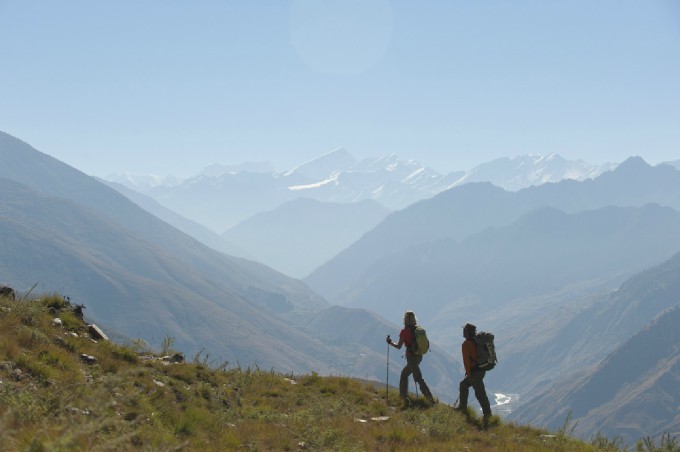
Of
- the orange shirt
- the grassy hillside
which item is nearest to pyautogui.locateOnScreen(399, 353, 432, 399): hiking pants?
the grassy hillside

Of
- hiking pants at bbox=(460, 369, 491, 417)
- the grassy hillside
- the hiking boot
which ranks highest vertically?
hiking pants at bbox=(460, 369, 491, 417)

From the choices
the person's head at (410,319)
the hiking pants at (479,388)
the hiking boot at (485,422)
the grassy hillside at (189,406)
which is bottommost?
the grassy hillside at (189,406)

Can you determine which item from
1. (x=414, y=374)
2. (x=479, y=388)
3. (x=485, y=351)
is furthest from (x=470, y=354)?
(x=414, y=374)

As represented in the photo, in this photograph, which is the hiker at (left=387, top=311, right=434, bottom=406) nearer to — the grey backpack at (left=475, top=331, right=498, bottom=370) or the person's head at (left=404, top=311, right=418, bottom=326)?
the person's head at (left=404, top=311, right=418, bottom=326)

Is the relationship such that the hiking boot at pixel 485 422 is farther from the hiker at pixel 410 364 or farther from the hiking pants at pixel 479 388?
the hiker at pixel 410 364

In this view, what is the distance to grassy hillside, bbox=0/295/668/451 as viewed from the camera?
10562mm

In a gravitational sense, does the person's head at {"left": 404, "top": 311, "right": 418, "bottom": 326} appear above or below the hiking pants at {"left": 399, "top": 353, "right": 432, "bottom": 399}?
above

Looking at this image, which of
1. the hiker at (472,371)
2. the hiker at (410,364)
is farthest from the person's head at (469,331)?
the hiker at (410,364)

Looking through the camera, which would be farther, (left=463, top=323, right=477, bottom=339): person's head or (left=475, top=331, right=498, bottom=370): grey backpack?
(left=463, top=323, right=477, bottom=339): person's head

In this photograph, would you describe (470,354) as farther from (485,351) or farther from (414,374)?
(414,374)

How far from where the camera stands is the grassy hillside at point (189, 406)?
34.7 feet

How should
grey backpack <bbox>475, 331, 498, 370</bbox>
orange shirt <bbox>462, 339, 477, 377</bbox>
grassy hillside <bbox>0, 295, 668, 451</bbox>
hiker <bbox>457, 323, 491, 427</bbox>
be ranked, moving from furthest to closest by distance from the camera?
1. orange shirt <bbox>462, 339, 477, 377</bbox>
2. grey backpack <bbox>475, 331, 498, 370</bbox>
3. hiker <bbox>457, 323, 491, 427</bbox>
4. grassy hillside <bbox>0, 295, 668, 451</bbox>

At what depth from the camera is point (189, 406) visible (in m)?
13.4

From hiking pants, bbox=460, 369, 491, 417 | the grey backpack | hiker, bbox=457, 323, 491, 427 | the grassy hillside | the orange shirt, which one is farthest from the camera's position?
the orange shirt
